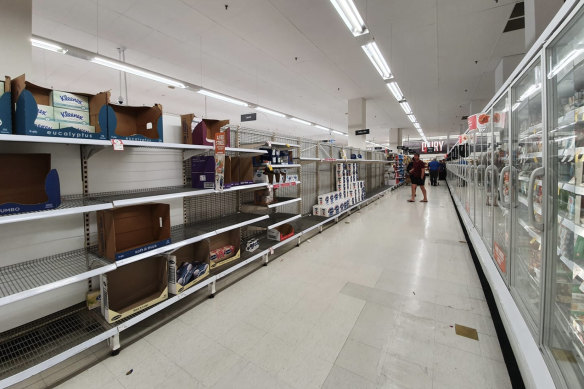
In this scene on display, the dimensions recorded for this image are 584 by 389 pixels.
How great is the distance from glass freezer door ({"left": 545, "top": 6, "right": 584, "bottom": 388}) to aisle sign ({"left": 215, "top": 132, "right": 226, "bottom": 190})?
2228mm

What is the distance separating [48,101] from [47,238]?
3.20 feet

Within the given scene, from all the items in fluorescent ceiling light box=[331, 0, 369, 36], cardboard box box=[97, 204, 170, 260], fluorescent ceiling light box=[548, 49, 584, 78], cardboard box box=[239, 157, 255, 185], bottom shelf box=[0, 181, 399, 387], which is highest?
fluorescent ceiling light box=[331, 0, 369, 36]

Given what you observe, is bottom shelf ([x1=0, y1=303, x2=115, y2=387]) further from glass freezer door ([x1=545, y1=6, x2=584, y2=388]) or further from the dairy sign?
the dairy sign

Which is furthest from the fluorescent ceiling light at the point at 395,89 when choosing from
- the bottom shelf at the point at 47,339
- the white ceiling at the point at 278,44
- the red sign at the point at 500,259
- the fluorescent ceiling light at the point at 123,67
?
the bottom shelf at the point at 47,339

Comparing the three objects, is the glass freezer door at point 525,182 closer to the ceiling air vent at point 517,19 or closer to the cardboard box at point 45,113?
the cardboard box at point 45,113

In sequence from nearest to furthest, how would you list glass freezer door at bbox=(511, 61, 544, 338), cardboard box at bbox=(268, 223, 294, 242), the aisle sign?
glass freezer door at bbox=(511, 61, 544, 338), the aisle sign, cardboard box at bbox=(268, 223, 294, 242)

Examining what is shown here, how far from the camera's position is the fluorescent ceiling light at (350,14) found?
127 inches

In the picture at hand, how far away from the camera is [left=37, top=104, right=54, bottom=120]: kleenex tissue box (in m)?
1.44

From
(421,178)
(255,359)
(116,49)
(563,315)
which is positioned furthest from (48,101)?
(421,178)

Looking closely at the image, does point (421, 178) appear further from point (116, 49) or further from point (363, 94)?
point (116, 49)

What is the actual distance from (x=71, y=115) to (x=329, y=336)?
7.86 feet

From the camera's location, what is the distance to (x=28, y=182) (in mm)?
1560

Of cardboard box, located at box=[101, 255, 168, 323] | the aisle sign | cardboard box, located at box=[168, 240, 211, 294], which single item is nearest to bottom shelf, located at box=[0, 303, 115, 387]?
cardboard box, located at box=[101, 255, 168, 323]

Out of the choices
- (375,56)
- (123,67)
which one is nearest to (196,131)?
(123,67)
